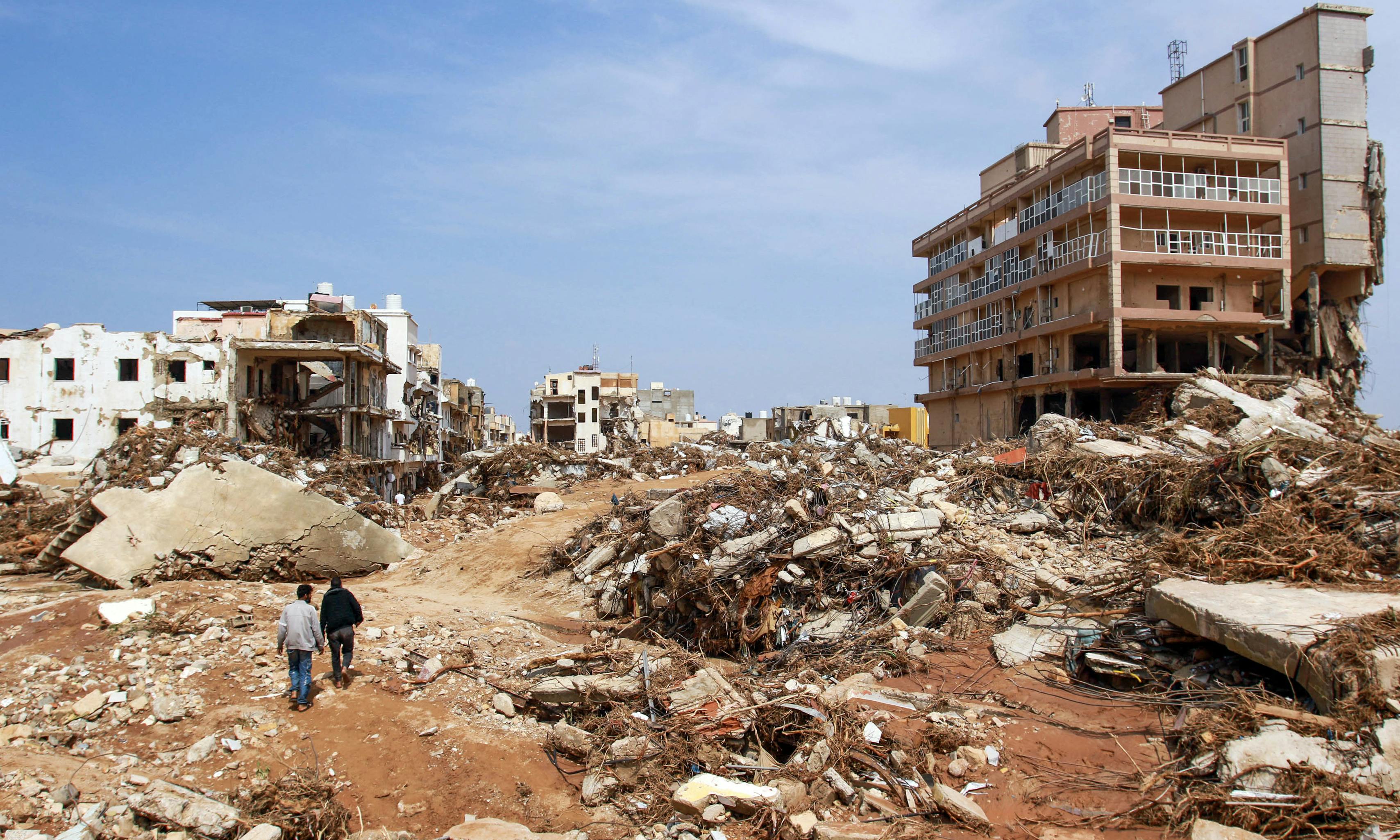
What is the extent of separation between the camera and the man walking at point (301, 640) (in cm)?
727

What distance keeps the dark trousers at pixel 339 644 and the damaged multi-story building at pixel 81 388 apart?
76.4ft

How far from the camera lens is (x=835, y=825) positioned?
5578 millimetres

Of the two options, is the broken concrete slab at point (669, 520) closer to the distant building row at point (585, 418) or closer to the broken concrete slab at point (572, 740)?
the broken concrete slab at point (572, 740)

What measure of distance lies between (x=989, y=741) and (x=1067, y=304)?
27181 millimetres

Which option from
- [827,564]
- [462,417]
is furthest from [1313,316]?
[462,417]

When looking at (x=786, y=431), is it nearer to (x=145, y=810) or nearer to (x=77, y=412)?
(x=77, y=412)

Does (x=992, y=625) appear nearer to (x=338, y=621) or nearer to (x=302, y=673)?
(x=338, y=621)

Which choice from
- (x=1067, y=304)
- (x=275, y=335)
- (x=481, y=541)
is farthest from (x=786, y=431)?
(x=481, y=541)

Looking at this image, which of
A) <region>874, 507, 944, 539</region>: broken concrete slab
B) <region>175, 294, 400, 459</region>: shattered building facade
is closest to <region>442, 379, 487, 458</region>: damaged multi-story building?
<region>175, 294, 400, 459</region>: shattered building facade

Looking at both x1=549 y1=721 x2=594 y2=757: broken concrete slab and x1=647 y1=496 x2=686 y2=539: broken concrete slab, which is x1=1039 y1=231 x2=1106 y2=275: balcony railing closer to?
x1=647 y1=496 x2=686 y2=539: broken concrete slab

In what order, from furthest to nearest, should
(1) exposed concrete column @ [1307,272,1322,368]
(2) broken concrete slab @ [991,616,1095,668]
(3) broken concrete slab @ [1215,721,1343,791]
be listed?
(1) exposed concrete column @ [1307,272,1322,368]
(2) broken concrete slab @ [991,616,1095,668]
(3) broken concrete slab @ [1215,721,1343,791]

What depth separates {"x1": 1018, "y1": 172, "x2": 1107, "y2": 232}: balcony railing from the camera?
90.6 ft

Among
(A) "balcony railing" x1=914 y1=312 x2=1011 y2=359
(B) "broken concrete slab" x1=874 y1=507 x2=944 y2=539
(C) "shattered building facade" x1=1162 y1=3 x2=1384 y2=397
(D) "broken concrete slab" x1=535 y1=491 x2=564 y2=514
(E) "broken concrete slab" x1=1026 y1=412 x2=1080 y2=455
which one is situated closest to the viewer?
(B) "broken concrete slab" x1=874 y1=507 x2=944 y2=539

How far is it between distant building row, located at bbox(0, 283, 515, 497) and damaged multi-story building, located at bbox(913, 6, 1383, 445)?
26944 millimetres
